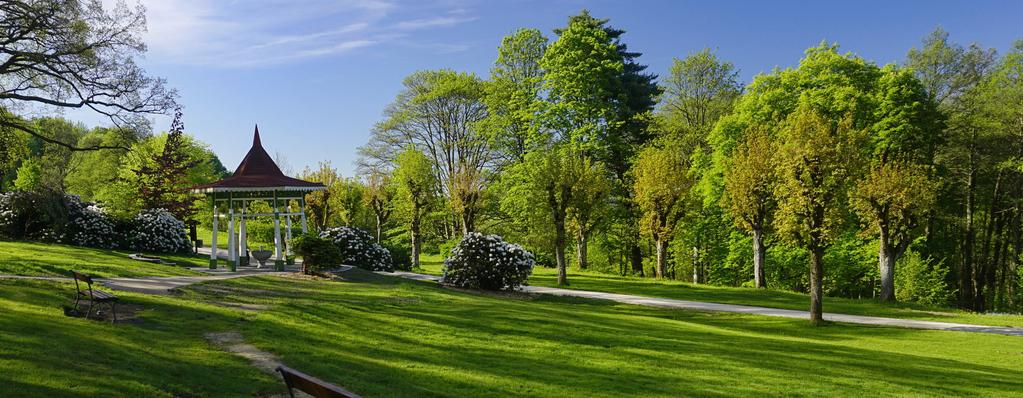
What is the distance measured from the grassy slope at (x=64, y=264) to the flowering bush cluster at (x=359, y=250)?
844cm

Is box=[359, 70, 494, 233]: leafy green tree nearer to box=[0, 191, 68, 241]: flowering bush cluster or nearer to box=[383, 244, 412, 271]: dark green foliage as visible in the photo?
box=[383, 244, 412, 271]: dark green foliage

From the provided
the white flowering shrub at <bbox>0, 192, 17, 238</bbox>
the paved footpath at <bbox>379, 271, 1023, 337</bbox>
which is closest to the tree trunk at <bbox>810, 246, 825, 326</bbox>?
the paved footpath at <bbox>379, 271, 1023, 337</bbox>

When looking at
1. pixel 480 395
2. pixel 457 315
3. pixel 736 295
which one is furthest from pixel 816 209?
pixel 480 395

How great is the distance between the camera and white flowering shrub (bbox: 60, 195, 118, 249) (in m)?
30.5

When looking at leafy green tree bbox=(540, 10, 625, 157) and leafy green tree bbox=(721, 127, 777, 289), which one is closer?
leafy green tree bbox=(721, 127, 777, 289)

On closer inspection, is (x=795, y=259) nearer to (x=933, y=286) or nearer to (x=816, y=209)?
(x=933, y=286)

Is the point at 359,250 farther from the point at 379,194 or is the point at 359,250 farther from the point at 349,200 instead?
the point at 349,200

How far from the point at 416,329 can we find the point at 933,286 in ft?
115

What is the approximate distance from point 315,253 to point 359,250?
7.22 m

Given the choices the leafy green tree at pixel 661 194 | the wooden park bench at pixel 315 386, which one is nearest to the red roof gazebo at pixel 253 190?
the leafy green tree at pixel 661 194

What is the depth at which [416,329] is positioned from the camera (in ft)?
46.8

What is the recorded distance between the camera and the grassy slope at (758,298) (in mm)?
24891

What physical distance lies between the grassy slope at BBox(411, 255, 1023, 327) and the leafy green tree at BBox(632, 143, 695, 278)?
3.53m

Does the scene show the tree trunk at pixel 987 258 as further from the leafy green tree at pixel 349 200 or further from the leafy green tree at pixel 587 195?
the leafy green tree at pixel 349 200
